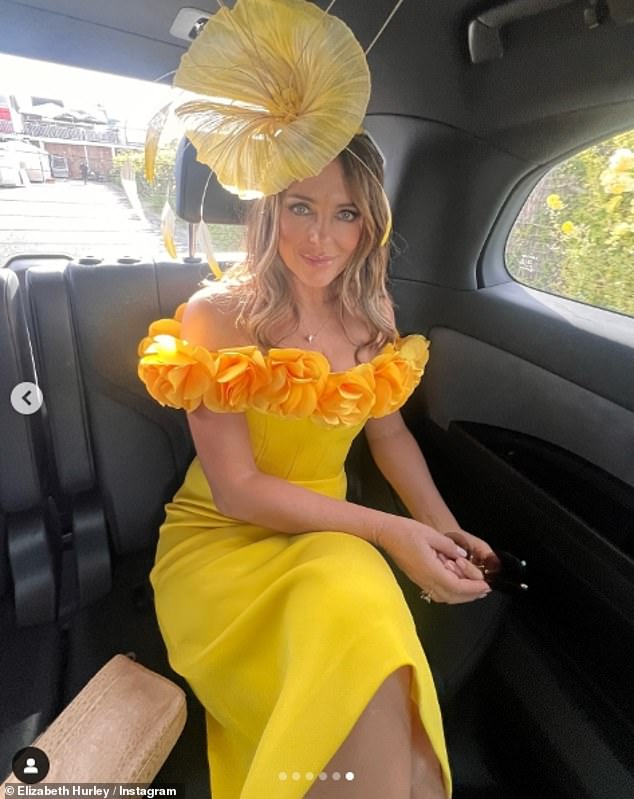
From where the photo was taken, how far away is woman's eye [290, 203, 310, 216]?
1021 mm

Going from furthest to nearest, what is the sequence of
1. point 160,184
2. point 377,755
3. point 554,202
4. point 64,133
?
point 554,202
point 64,133
point 160,184
point 377,755

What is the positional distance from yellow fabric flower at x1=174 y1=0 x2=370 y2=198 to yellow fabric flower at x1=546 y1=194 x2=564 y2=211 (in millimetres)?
744

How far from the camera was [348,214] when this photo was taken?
3.44 feet

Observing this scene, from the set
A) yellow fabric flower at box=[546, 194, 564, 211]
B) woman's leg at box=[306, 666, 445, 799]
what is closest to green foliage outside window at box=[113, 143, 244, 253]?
yellow fabric flower at box=[546, 194, 564, 211]

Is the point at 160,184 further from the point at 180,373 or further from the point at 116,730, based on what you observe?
the point at 116,730

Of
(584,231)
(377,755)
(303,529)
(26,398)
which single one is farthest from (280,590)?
(584,231)

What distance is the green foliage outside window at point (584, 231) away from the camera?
3.89ft

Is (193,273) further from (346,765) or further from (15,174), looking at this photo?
(346,765)

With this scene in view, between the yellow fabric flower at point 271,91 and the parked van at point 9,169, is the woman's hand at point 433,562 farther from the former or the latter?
the parked van at point 9,169

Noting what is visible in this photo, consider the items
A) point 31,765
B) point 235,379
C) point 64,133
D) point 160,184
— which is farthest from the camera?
point 64,133

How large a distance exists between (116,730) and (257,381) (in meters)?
0.61

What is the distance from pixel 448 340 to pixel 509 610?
69 centimetres

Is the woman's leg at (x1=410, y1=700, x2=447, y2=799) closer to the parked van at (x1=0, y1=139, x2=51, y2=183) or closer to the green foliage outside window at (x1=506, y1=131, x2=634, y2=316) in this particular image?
the green foliage outside window at (x1=506, y1=131, x2=634, y2=316)

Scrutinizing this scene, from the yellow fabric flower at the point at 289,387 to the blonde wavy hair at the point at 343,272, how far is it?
8 cm
